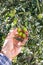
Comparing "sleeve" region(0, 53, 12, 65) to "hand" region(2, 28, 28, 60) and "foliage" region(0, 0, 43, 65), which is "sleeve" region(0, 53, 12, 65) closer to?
"hand" region(2, 28, 28, 60)

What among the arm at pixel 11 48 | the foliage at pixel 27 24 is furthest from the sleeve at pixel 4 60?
the foliage at pixel 27 24

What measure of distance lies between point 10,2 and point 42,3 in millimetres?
280

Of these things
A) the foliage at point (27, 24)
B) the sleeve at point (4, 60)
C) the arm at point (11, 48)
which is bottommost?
the sleeve at point (4, 60)

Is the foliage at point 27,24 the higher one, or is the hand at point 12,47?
the foliage at point 27,24

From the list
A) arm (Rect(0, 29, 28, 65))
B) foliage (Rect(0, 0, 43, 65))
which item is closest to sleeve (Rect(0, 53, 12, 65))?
arm (Rect(0, 29, 28, 65))

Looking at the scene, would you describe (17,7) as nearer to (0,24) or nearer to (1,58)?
(0,24)

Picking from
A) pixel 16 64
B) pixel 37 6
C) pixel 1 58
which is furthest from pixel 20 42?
pixel 37 6

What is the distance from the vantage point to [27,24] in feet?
7.02

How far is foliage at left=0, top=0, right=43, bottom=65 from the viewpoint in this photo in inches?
83.7

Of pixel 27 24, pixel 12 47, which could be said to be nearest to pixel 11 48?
pixel 12 47

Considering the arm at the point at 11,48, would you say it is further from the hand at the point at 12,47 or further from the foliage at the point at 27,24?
the foliage at the point at 27,24

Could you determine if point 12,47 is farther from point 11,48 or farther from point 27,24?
point 27,24

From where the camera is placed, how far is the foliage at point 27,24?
Answer: 213 centimetres

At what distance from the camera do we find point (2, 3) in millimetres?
2299
